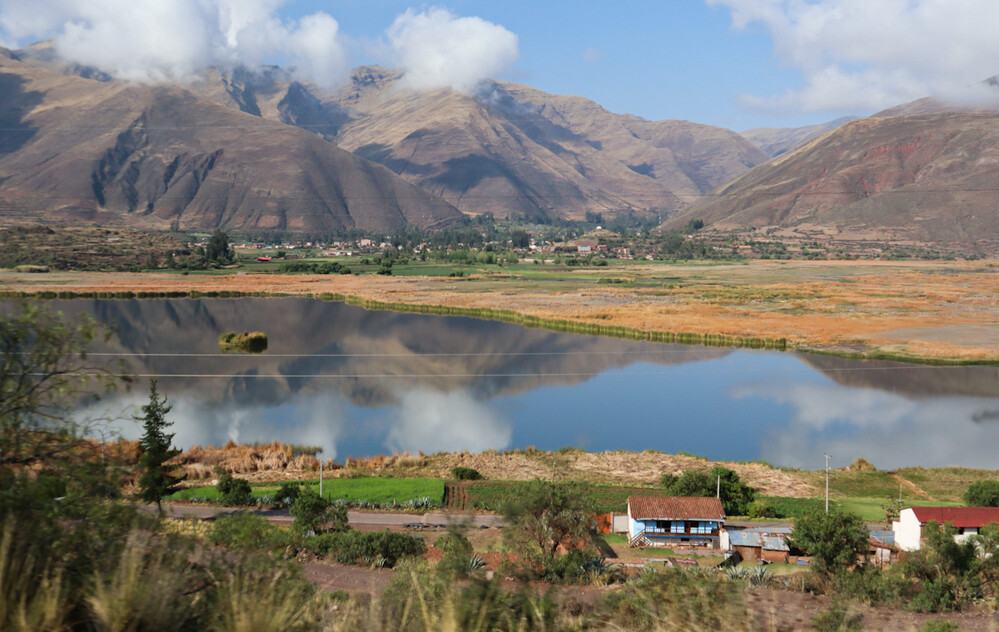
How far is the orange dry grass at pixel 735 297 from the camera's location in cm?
4372

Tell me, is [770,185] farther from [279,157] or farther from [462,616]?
[462,616]

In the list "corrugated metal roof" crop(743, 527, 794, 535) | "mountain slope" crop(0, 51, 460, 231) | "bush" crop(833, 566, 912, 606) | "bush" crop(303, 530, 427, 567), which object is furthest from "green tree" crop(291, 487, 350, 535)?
"mountain slope" crop(0, 51, 460, 231)

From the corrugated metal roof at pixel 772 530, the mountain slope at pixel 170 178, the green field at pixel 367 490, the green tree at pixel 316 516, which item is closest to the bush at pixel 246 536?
the green tree at pixel 316 516

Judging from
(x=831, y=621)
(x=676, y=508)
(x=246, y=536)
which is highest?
(x=246, y=536)

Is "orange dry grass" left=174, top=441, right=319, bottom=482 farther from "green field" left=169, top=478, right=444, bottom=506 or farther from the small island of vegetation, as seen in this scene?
the small island of vegetation

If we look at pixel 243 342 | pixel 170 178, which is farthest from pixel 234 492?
pixel 170 178

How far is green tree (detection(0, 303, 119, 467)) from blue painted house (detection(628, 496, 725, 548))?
1308cm

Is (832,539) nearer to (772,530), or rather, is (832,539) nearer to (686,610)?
(772,530)

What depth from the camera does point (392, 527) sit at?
50.1 feet

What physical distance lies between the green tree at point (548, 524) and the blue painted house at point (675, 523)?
2259mm

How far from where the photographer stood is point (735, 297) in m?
59.6

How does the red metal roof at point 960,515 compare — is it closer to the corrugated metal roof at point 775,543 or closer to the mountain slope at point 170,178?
the corrugated metal roof at point 775,543

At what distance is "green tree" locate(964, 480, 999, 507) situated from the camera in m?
16.7

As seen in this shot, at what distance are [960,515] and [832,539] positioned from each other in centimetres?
505
